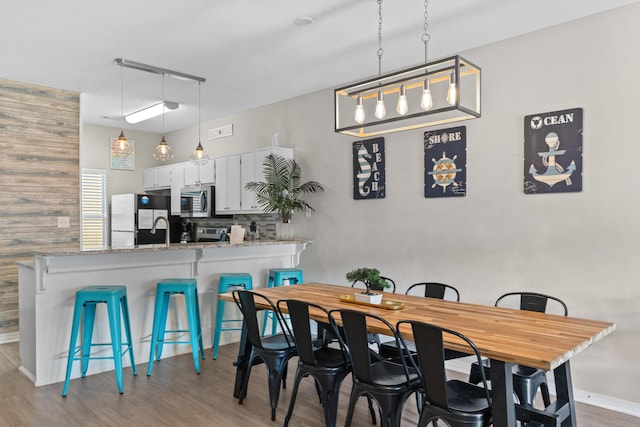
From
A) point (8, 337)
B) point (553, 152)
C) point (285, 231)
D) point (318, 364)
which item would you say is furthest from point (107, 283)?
point (553, 152)

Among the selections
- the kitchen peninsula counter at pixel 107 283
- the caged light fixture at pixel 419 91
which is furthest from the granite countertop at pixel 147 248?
the caged light fixture at pixel 419 91

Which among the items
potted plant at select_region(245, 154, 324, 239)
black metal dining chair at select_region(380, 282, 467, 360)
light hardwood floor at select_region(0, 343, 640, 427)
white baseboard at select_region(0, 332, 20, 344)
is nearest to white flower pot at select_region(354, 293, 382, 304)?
black metal dining chair at select_region(380, 282, 467, 360)

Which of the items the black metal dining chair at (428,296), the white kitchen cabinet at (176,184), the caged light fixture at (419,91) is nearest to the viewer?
the caged light fixture at (419,91)

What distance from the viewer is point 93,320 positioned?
3.74m

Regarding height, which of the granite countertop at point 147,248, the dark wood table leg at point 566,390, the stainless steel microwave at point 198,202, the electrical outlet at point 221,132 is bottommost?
the dark wood table leg at point 566,390

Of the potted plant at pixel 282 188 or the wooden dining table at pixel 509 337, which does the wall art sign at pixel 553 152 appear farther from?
the potted plant at pixel 282 188

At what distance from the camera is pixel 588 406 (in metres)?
3.29

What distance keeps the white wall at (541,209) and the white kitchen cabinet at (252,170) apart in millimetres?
995

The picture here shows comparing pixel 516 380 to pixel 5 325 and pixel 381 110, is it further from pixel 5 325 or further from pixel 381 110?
pixel 5 325

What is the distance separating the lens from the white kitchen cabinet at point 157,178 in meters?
7.12

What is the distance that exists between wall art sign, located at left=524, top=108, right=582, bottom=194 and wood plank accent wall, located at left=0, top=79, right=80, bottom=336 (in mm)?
4720

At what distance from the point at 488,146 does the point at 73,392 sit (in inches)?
148

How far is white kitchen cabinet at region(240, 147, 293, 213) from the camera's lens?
5.53 metres

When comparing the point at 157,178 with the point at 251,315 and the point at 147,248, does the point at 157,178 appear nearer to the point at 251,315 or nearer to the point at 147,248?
the point at 147,248
